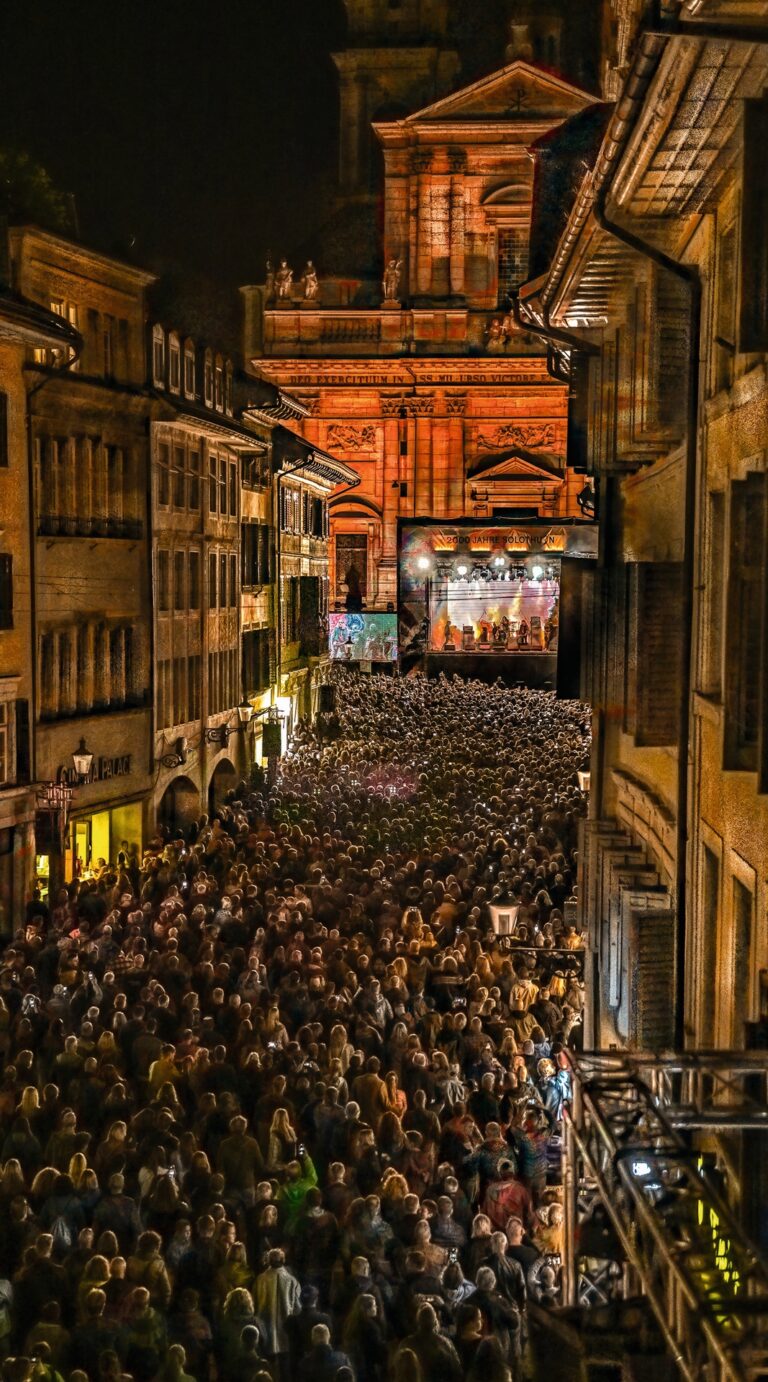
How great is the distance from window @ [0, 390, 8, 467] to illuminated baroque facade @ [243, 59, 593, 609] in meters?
43.6

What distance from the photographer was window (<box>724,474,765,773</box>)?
860 centimetres

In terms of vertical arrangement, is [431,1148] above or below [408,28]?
below

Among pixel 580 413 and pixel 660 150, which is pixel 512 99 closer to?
pixel 580 413

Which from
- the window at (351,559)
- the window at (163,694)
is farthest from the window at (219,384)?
the window at (351,559)

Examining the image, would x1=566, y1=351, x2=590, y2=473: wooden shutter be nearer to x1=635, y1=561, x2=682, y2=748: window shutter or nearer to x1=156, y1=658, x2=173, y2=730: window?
x1=635, y1=561, x2=682, y2=748: window shutter

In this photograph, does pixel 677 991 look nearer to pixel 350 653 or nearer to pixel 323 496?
pixel 323 496

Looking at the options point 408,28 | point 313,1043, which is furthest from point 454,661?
point 313,1043

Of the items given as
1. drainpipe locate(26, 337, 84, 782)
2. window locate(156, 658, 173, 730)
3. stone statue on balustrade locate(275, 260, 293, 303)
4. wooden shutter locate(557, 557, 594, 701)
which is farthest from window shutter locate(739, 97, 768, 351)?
stone statue on balustrade locate(275, 260, 293, 303)

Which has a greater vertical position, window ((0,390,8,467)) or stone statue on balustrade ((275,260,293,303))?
stone statue on balustrade ((275,260,293,303))

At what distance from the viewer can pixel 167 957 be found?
1733 centimetres

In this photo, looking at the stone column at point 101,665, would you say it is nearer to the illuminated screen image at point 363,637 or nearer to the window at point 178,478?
the window at point 178,478

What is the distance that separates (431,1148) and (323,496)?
42.4 meters

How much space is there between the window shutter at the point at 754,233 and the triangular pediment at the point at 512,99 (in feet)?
197

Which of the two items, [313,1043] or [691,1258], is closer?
[691,1258]
